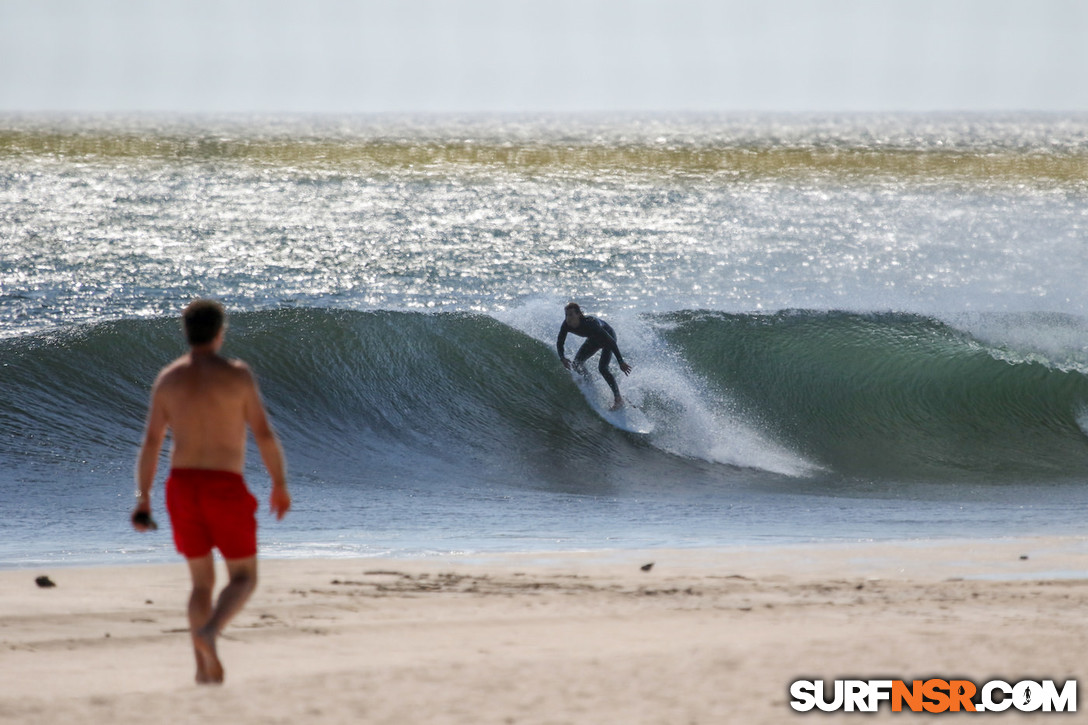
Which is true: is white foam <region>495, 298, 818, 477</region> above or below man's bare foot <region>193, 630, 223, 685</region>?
below

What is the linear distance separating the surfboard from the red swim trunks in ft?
27.3

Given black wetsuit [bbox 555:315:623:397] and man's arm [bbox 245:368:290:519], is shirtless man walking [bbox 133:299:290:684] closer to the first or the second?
man's arm [bbox 245:368:290:519]

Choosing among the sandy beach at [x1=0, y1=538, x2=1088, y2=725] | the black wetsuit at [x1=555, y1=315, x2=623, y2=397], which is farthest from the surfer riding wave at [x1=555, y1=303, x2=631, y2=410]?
the sandy beach at [x1=0, y1=538, x2=1088, y2=725]

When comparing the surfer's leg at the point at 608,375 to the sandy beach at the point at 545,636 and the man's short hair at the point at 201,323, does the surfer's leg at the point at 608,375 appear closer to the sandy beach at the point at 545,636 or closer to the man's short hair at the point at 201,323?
the sandy beach at the point at 545,636

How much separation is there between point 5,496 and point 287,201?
40216mm

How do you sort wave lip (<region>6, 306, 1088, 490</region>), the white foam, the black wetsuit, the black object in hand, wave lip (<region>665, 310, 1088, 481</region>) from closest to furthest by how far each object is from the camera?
the black object in hand, wave lip (<region>6, 306, 1088, 490</region>), the white foam, wave lip (<region>665, 310, 1088, 481</region>), the black wetsuit

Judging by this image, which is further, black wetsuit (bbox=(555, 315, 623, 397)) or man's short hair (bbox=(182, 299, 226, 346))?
black wetsuit (bbox=(555, 315, 623, 397))

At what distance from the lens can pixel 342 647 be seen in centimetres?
446
